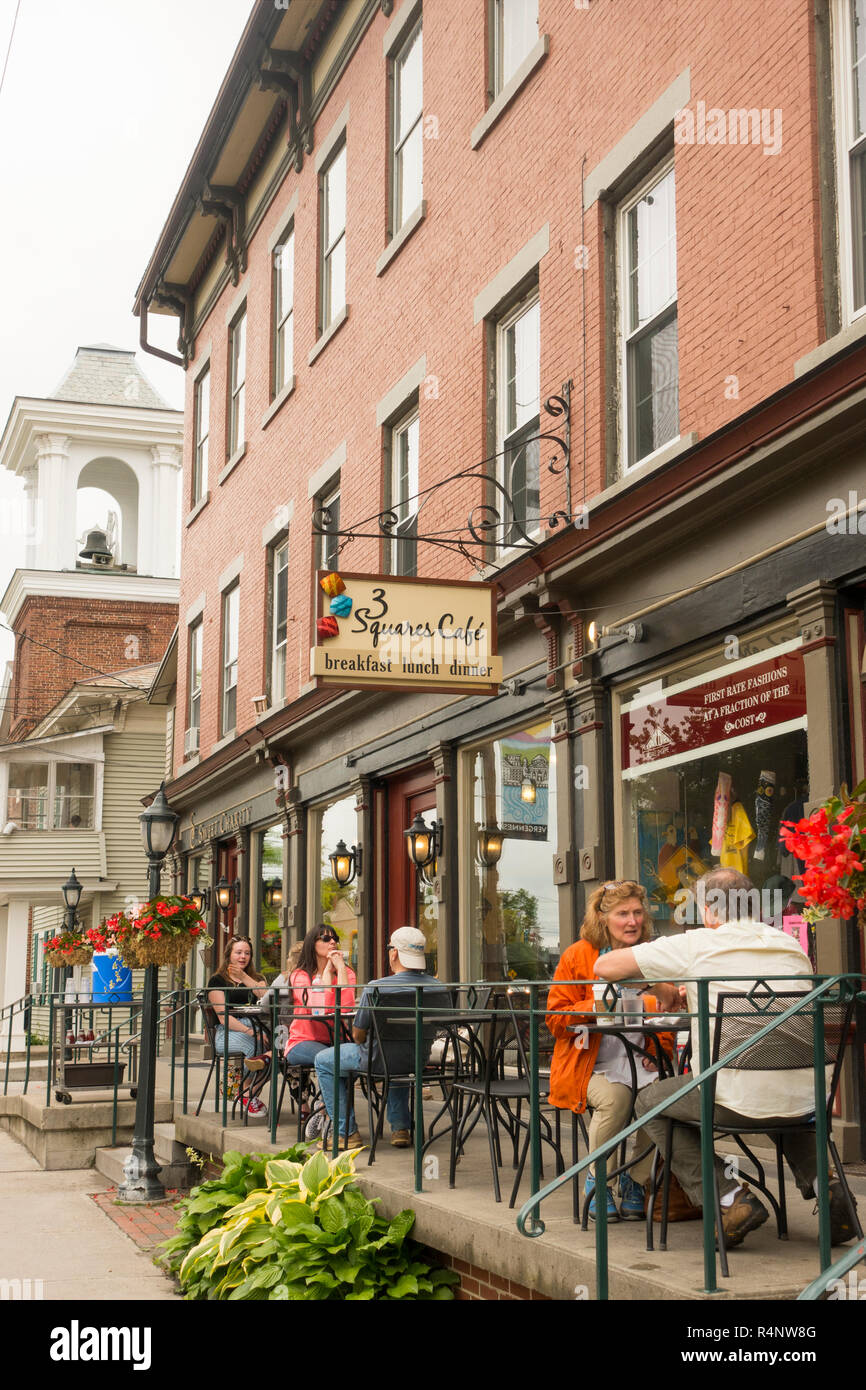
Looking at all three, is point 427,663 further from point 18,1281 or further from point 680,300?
point 18,1281

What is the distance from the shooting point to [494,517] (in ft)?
38.1

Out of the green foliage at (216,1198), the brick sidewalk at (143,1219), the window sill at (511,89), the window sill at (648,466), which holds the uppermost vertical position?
the window sill at (511,89)

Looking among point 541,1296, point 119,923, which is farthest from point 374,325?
point 541,1296

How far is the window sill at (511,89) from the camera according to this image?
11.2m

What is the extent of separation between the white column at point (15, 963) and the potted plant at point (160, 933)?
911 inches

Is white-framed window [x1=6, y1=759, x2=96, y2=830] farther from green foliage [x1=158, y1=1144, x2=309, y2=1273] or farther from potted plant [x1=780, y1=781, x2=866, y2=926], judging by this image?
potted plant [x1=780, y1=781, x2=866, y2=926]

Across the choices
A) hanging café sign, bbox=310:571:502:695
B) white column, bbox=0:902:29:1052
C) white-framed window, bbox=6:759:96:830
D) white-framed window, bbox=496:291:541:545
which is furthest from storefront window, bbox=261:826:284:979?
white column, bbox=0:902:29:1052

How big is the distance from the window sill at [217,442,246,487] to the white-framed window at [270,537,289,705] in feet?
6.59

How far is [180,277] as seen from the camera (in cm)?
2253

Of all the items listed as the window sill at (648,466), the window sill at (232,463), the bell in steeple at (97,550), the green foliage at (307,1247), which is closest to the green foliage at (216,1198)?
the green foliage at (307,1247)

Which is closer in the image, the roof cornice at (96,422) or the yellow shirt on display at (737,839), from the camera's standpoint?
the yellow shirt on display at (737,839)

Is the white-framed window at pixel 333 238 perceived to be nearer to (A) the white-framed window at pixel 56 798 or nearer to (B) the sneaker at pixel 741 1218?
(B) the sneaker at pixel 741 1218

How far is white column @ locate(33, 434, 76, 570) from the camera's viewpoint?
40000mm
